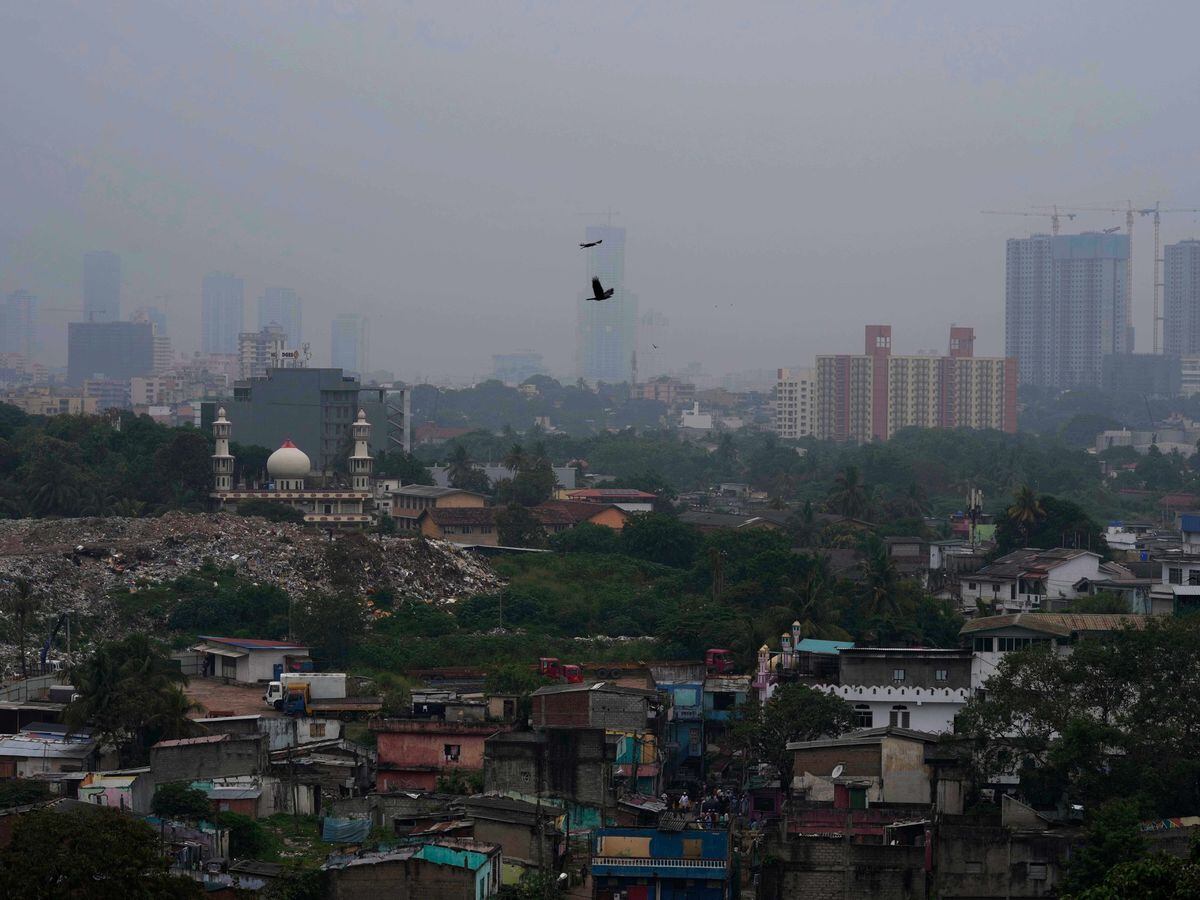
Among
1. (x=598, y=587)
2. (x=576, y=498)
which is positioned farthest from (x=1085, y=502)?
(x=598, y=587)

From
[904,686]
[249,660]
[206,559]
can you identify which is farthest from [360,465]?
[904,686]

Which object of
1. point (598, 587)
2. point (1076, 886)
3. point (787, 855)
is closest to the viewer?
point (1076, 886)

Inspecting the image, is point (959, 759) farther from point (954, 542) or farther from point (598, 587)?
point (954, 542)

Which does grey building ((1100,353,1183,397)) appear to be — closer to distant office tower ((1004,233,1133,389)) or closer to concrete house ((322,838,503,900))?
distant office tower ((1004,233,1133,389))

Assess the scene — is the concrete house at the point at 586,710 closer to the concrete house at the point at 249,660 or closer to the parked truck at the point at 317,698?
the parked truck at the point at 317,698

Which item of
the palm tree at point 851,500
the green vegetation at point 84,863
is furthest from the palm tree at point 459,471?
the green vegetation at point 84,863

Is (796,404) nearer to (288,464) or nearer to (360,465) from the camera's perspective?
(360,465)
